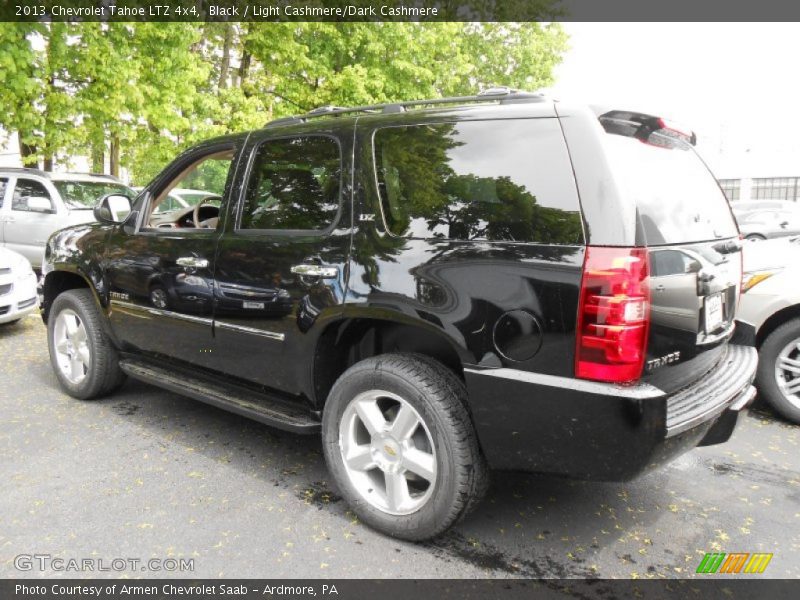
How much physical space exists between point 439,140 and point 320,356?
3.92ft

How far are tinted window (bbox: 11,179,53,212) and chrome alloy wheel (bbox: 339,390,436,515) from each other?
356 inches

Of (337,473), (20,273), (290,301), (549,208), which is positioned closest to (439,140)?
(549,208)

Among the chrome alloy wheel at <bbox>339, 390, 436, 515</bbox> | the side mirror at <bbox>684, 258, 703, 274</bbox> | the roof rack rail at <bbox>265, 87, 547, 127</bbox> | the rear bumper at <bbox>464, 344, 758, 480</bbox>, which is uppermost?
the roof rack rail at <bbox>265, 87, 547, 127</bbox>

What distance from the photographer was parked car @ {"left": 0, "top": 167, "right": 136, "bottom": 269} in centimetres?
970

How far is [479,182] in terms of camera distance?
267cm

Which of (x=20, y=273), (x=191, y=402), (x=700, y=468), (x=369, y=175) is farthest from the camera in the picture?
(x=20, y=273)

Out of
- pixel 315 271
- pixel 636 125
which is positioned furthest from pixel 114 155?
pixel 636 125

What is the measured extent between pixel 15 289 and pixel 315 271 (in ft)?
17.6

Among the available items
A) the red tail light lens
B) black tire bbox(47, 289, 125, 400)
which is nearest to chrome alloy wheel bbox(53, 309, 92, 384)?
black tire bbox(47, 289, 125, 400)

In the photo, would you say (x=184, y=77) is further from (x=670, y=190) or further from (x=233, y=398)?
(x=670, y=190)

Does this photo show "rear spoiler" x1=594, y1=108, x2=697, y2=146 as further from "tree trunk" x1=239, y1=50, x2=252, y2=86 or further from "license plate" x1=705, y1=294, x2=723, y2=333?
"tree trunk" x1=239, y1=50, x2=252, y2=86

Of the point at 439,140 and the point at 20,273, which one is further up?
the point at 439,140

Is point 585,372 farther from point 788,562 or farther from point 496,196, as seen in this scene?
point 788,562

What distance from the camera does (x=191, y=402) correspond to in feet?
15.6
